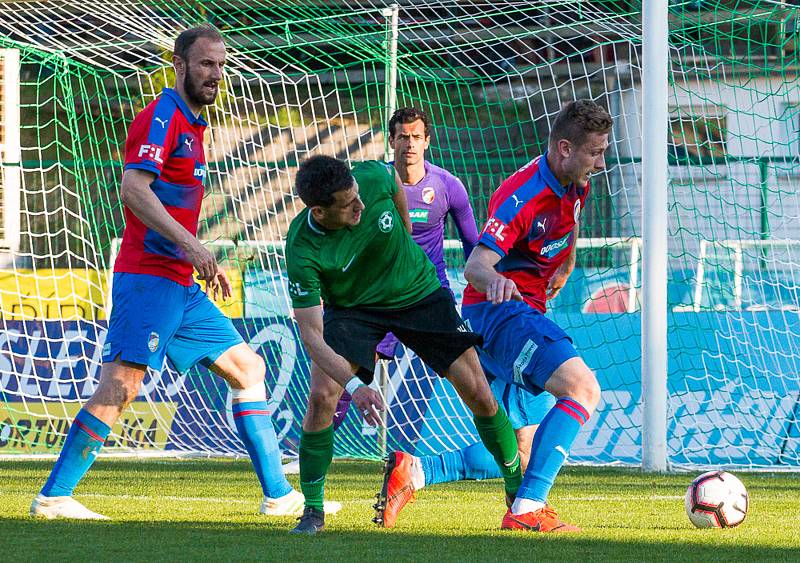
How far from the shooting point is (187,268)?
18.8ft

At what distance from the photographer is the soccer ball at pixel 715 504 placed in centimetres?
548

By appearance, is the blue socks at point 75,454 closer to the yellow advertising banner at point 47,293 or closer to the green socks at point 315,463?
the green socks at point 315,463

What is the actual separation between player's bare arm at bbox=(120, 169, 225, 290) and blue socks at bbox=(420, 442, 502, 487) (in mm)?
1358

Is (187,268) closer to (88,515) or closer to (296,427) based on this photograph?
(88,515)

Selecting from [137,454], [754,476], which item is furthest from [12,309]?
[754,476]

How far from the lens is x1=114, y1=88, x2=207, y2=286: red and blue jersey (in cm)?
551

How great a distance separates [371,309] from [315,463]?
646mm

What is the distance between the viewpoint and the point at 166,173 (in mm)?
5648

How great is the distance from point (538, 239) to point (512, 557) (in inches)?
59.3

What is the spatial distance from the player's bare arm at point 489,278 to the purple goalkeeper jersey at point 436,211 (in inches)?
84.7

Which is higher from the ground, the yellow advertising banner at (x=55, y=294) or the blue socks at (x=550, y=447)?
the yellow advertising banner at (x=55, y=294)

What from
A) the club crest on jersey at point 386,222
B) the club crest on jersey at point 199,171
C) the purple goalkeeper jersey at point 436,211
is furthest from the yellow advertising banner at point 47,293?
the club crest on jersey at point 386,222

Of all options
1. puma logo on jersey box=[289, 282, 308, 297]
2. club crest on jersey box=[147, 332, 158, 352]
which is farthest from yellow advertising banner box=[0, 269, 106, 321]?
puma logo on jersey box=[289, 282, 308, 297]

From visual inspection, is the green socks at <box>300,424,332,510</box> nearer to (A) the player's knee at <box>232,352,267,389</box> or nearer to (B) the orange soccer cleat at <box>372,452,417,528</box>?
(B) the orange soccer cleat at <box>372,452,417,528</box>
